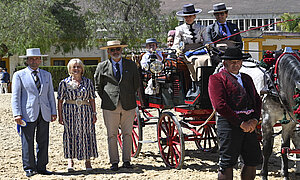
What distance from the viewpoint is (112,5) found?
3334 cm

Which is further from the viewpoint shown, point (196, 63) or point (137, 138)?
point (137, 138)

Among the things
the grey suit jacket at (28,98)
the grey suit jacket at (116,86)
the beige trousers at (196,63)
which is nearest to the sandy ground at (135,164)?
the grey suit jacket at (28,98)

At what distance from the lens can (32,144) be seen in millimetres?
7000

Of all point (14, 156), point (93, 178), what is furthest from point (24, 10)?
point (93, 178)

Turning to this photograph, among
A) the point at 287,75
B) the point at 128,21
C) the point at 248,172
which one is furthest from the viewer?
the point at 128,21

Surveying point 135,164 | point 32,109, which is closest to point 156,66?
point 135,164

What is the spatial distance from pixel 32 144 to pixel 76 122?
2.44ft

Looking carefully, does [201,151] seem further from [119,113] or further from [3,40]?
[3,40]

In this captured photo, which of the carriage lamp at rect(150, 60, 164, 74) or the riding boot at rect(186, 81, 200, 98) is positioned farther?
the carriage lamp at rect(150, 60, 164, 74)

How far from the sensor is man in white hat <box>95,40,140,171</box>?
726cm

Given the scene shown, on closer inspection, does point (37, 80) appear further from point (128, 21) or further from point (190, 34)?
point (128, 21)

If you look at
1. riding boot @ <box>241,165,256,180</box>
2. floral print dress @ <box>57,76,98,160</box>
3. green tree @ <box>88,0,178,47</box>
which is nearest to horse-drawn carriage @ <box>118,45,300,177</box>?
floral print dress @ <box>57,76,98,160</box>

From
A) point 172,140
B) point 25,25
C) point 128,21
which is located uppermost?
point 128,21

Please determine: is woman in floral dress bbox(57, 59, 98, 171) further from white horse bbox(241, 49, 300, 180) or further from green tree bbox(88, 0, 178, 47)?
green tree bbox(88, 0, 178, 47)
